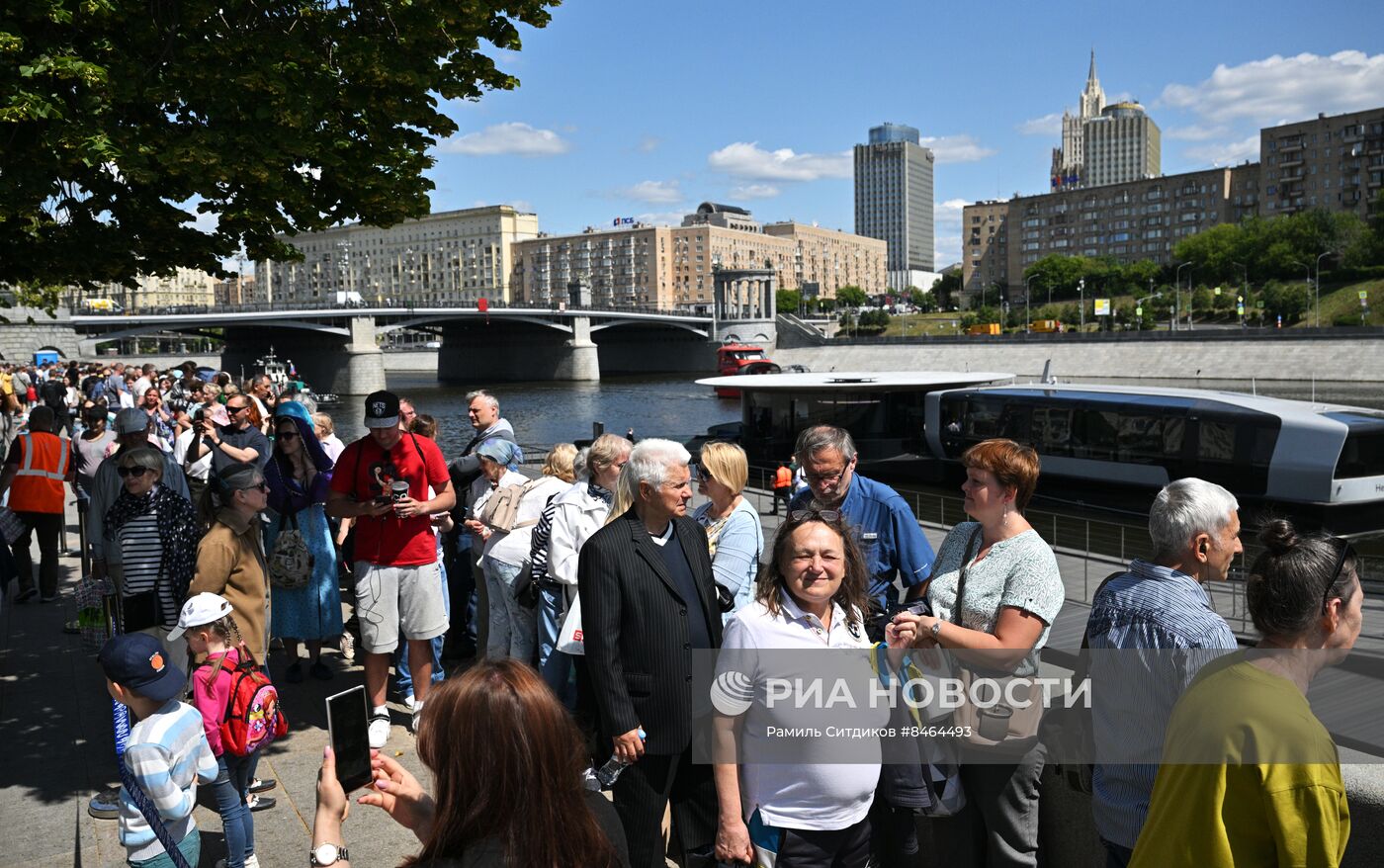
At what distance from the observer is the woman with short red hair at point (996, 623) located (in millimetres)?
3451

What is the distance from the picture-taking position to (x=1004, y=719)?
348cm

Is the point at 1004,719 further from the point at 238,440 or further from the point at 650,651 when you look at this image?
the point at 238,440

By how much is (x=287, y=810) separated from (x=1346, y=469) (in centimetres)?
1767

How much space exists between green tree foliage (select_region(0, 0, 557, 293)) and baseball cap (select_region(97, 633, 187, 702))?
3296 mm

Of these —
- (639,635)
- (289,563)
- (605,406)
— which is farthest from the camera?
(605,406)

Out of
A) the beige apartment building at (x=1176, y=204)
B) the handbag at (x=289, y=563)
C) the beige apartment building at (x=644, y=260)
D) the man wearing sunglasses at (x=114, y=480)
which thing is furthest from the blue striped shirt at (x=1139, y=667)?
the beige apartment building at (x=644, y=260)

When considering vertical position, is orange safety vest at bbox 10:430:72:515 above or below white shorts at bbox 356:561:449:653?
above

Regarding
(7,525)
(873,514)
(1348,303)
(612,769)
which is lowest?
(612,769)

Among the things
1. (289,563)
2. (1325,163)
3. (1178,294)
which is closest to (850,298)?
(1178,294)

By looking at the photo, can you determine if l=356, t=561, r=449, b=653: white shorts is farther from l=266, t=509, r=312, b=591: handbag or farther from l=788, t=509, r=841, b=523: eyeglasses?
l=788, t=509, r=841, b=523: eyeglasses

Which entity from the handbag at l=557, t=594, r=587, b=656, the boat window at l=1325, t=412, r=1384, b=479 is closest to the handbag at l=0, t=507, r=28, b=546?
the handbag at l=557, t=594, r=587, b=656

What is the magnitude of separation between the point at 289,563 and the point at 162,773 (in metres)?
2.86

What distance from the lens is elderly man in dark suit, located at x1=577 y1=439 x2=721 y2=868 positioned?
378 centimetres

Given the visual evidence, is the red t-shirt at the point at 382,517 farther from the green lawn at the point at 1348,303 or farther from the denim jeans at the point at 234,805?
the green lawn at the point at 1348,303
